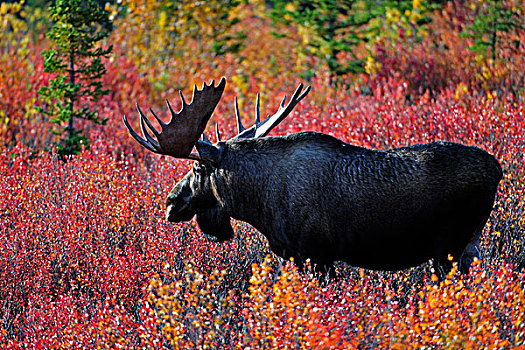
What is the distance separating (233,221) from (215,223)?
0.79m

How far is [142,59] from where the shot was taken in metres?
11.5

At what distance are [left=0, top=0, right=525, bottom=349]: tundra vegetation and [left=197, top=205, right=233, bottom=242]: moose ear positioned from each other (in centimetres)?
26

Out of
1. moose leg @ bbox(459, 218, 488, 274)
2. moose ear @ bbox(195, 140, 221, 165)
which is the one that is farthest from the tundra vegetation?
moose ear @ bbox(195, 140, 221, 165)

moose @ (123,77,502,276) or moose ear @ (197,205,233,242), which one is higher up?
moose @ (123,77,502,276)

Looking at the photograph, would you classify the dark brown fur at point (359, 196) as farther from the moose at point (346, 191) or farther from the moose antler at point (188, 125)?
the moose antler at point (188, 125)

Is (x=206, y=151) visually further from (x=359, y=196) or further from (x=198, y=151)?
(x=359, y=196)

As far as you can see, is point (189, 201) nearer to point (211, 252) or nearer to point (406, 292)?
point (211, 252)

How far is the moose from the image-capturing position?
13.1 feet

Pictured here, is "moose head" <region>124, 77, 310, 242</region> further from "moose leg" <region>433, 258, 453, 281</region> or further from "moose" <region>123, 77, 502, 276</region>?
"moose leg" <region>433, 258, 453, 281</region>

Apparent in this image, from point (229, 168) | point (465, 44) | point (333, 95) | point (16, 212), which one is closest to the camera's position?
point (229, 168)

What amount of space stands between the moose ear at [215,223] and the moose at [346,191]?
92 mm

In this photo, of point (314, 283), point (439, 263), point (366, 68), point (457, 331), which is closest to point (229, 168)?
point (314, 283)

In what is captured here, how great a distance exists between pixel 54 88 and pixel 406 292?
4998 mm

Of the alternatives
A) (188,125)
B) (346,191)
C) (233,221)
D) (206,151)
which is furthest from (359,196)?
(233,221)
